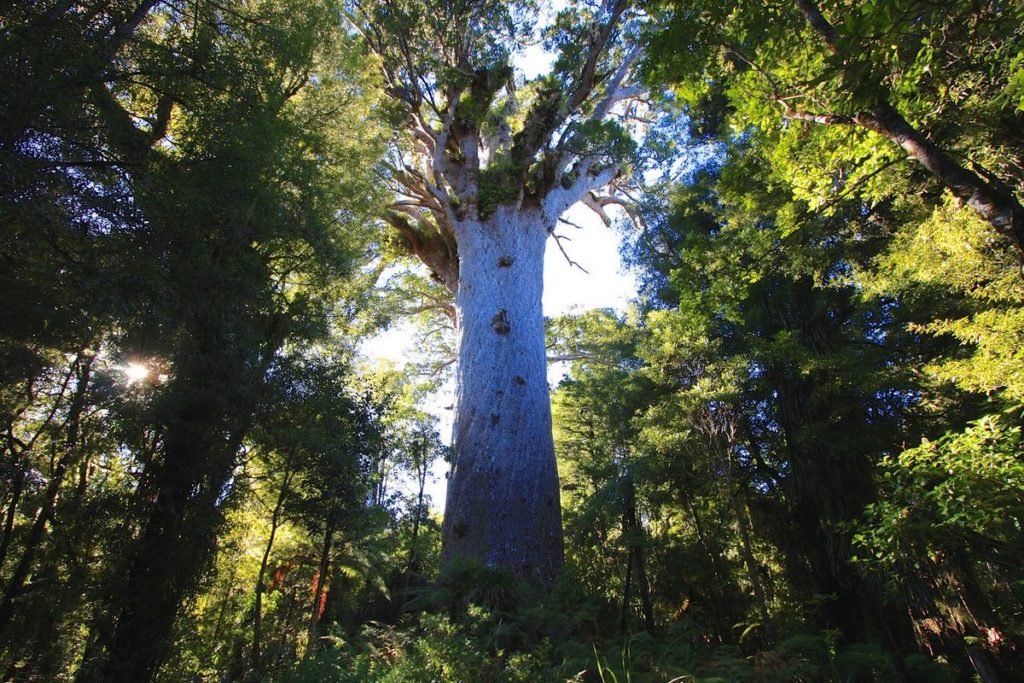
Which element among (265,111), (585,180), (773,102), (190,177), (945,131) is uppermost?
(585,180)

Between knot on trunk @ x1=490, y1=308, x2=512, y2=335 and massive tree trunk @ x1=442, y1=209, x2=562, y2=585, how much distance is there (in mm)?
14

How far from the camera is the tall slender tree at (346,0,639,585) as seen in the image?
19.0 ft

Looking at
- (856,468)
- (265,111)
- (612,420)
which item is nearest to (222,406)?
(265,111)

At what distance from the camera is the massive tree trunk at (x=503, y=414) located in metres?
5.23

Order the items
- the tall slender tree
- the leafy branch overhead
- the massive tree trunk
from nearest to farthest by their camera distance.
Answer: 1. the massive tree trunk
2. the tall slender tree
3. the leafy branch overhead

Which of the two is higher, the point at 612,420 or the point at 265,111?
the point at 265,111

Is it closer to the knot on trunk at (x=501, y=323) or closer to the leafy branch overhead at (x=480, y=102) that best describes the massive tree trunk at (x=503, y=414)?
the knot on trunk at (x=501, y=323)

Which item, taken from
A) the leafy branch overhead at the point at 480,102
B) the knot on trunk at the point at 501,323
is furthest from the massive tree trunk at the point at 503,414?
the leafy branch overhead at the point at 480,102

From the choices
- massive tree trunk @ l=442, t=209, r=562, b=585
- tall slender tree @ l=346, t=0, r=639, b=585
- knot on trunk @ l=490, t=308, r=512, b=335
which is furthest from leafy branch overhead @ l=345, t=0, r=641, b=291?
knot on trunk @ l=490, t=308, r=512, b=335

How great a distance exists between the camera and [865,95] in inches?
97.0

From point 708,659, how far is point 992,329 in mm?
3569

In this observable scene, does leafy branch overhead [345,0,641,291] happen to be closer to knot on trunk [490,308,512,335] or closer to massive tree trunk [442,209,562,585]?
massive tree trunk [442,209,562,585]

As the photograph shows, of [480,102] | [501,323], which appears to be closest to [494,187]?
[480,102]

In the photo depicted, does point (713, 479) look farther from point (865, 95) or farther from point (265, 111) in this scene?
point (265, 111)
